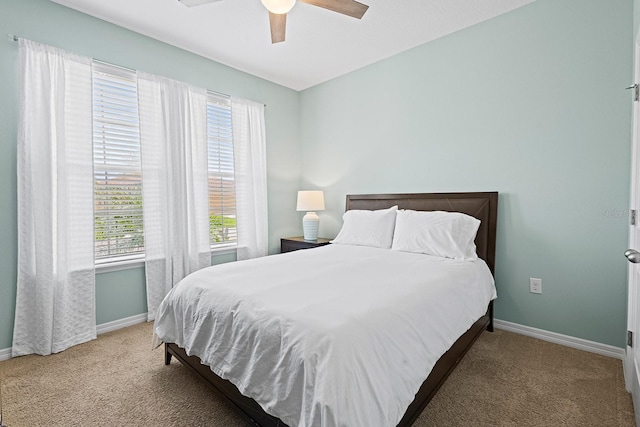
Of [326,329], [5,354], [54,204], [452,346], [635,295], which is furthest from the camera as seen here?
[54,204]

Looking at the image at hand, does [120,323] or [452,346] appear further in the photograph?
[120,323]

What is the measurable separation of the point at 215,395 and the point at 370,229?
6.34 feet

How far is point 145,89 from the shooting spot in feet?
9.43

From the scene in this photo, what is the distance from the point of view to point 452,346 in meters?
1.77

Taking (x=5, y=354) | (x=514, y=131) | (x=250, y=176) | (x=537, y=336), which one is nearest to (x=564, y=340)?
(x=537, y=336)

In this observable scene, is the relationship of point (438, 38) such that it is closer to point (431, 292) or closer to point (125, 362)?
point (431, 292)

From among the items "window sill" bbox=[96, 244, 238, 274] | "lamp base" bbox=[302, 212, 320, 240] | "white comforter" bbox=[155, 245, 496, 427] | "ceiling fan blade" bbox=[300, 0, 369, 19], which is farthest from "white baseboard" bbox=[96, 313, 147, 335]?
"ceiling fan blade" bbox=[300, 0, 369, 19]

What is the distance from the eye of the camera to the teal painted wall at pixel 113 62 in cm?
221

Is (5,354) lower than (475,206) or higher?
lower

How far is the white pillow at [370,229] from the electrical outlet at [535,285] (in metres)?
1.19

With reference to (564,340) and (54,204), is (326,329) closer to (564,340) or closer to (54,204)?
(564,340)

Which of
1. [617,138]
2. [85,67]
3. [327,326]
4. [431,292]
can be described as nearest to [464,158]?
[617,138]

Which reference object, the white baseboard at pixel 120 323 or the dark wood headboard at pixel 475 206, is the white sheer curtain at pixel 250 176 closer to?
the white baseboard at pixel 120 323

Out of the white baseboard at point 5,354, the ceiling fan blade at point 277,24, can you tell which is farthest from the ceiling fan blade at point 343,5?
the white baseboard at point 5,354
